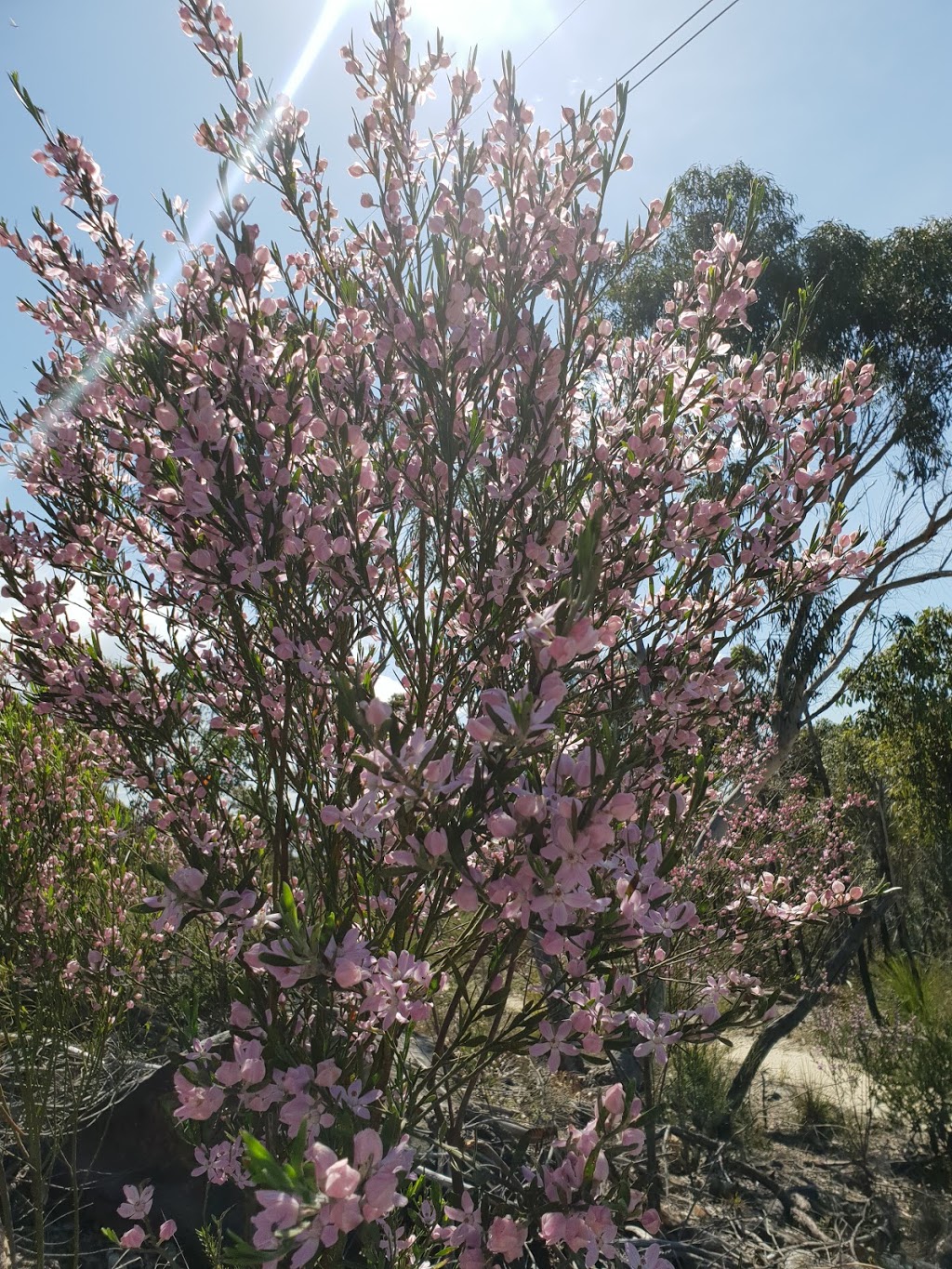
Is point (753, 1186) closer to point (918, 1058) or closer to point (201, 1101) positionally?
point (918, 1058)

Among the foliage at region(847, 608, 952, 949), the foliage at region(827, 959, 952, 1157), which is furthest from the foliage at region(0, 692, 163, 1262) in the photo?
the foliage at region(847, 608, 952, 949)

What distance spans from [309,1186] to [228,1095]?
739 millimetres

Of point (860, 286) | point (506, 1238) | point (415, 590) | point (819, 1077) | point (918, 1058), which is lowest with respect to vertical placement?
point (819, 1077)

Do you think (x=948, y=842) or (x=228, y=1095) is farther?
(x=948, y=842)

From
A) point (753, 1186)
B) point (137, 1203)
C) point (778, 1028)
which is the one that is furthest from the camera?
point (778, 1028)

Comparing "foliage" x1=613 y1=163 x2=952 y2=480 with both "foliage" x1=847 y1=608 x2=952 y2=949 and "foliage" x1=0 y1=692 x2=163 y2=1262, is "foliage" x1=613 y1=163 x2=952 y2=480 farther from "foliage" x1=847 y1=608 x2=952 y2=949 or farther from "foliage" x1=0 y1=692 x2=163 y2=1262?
"foliage" x1=0 y1=692 x2=163 y2=1262

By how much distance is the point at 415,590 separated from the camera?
2537mm

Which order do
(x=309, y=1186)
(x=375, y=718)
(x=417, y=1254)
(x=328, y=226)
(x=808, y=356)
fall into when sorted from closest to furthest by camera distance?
(x=309, y=1186)
(x=375, y=718)
(x=417, y=1254)
(x=328, y=226)
(x=808, y=356)

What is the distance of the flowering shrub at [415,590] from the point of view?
1.52 m

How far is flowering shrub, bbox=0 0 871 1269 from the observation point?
4.98 feet

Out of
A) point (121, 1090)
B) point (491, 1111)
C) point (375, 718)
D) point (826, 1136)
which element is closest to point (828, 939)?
point (826, 1136)

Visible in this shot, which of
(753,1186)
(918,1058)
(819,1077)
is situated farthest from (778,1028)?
(819,1077)

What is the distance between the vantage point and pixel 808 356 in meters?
13.2

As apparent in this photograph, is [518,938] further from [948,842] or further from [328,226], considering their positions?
[948,842]
